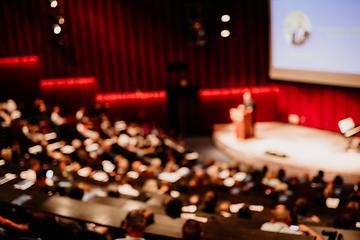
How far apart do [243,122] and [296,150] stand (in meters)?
1.59

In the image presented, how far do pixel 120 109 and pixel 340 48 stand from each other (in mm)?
7140

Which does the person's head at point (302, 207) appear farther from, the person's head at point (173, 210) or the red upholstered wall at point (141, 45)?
the red upholstered wall at point (141, 45)

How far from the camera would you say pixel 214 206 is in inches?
190

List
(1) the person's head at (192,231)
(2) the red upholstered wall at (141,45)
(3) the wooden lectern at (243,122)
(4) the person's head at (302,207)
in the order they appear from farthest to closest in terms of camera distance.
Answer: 1. (2) the red upholstered wall at (141,45)
2. (3) the wooden lectern at (243,122)
3. (4) the person's head at (302,207)
4. (1) the person's head at (192,231)

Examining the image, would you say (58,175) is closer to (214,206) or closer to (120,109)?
(214,206)

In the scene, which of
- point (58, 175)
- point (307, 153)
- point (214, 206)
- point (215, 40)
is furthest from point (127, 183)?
point (215, 40)

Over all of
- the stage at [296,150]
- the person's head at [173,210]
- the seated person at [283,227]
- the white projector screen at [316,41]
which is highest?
the white projector screen at [316,41]

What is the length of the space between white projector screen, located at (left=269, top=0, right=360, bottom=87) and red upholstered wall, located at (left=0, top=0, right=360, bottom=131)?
3.31 feet

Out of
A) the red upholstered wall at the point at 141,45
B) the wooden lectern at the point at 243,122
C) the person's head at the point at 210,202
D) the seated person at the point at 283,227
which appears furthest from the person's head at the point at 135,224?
the red upholstered wall at the point at 141,45

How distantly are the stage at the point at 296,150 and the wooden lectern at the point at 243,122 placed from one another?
18 cm

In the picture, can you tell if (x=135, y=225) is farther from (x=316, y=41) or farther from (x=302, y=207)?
(x=316, y=41)

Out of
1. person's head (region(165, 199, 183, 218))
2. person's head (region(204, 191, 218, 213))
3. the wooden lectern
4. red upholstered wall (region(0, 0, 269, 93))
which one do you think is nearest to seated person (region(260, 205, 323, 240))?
person's head (region(165, 199, 183, 218))

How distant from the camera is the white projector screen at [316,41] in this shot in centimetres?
860

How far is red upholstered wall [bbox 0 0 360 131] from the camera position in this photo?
1192 cm
